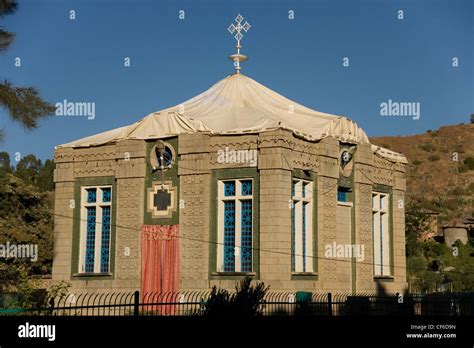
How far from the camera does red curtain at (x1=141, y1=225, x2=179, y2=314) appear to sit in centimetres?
2853

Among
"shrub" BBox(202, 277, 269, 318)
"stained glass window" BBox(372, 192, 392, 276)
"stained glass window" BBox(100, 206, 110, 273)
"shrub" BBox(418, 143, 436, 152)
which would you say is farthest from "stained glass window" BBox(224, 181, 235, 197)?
"shrub" BBox(418, 143, 436, 152)

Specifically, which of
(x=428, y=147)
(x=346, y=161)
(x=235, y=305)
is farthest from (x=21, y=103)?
(x=428, y=147)

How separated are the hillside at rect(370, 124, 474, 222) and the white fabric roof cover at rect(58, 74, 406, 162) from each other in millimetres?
41943

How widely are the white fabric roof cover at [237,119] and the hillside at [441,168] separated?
4194 centimetres

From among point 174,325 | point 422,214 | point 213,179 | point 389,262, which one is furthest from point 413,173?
point 174,325

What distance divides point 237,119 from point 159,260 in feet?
20.9

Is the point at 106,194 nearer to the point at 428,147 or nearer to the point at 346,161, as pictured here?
the point at 346,161

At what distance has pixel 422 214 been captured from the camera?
64312mm

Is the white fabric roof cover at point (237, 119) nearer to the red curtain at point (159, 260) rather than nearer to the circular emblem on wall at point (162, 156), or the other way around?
the circular emblem on wall at point (162, 156)

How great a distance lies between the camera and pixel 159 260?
2898 cm

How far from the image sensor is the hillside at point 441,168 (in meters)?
80.7

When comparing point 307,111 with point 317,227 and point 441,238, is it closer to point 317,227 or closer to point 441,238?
point 317,227

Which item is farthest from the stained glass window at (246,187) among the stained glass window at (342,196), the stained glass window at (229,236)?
the stained glass window at (342,196)

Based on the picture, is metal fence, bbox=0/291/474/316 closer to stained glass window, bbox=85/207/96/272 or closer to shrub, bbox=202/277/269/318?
shrub, bbox=202/277/269/318
